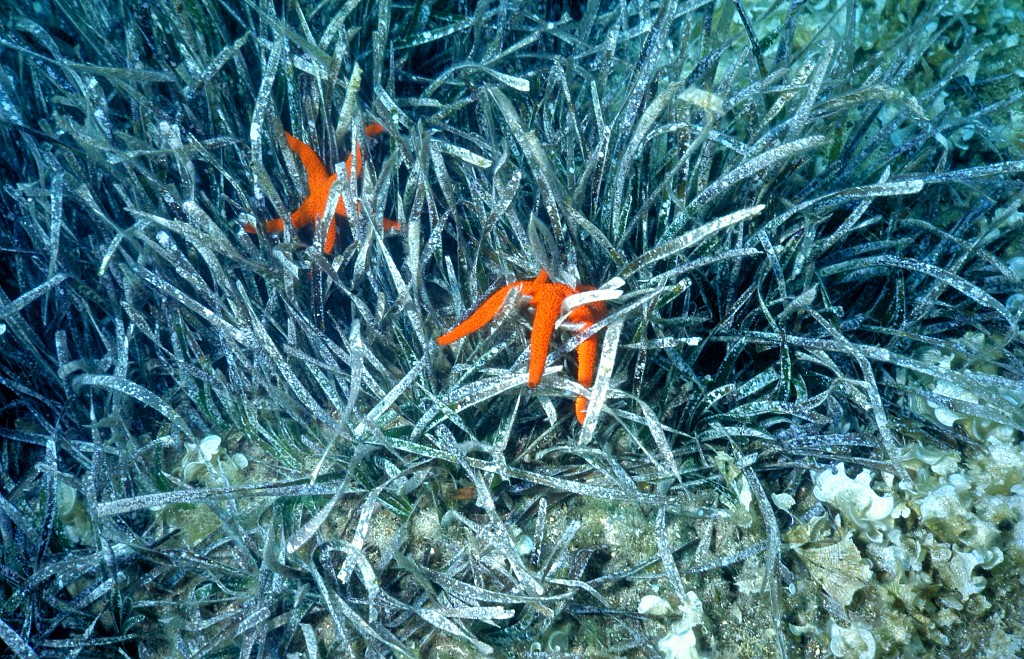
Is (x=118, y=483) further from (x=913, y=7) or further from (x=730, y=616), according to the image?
(x=913, y=7)

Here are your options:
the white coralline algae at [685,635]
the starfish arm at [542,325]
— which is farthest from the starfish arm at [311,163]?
the white coralline algae at [685,635]

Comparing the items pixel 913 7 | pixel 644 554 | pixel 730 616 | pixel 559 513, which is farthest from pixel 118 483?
pixel 913 7

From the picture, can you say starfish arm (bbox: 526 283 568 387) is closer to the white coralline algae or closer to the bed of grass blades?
the bed of grass blades

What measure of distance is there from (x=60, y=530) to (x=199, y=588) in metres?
0.62

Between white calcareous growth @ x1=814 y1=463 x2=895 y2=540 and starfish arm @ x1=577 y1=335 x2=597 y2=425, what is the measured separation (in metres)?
0.82

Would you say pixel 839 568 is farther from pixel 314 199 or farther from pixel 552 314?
pixel 314 199

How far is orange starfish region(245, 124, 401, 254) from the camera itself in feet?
7.20

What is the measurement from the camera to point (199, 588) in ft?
6.51

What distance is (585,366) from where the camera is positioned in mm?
1853

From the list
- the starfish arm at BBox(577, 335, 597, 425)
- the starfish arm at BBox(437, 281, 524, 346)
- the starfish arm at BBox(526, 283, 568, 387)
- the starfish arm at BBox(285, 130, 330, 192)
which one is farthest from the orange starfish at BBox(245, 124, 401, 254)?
the starfish arm at BBox(577, 335, 597, 425)

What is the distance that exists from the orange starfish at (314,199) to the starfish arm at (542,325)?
2.31ft

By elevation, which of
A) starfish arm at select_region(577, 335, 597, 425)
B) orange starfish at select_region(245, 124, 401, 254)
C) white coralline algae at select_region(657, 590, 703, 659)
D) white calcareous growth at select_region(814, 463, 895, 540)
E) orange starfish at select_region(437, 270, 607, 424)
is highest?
orange starfish at select_region(245, 124, 401, 254)

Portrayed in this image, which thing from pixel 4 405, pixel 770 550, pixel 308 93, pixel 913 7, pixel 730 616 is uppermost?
pixel 308 93

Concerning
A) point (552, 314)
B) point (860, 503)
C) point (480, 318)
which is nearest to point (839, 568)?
point (860, 503)
